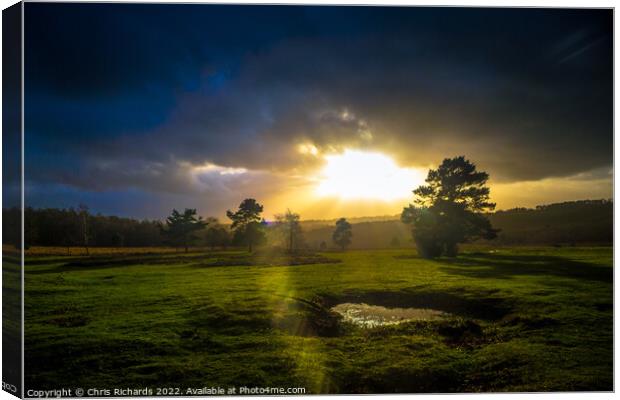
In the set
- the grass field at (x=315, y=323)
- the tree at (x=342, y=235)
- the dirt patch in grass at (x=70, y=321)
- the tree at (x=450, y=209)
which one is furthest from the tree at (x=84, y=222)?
the tree at (x=450, y=209)

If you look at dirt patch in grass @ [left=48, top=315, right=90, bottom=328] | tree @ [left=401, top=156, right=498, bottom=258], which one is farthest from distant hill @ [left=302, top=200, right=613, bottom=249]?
dirt patch in grass @ [left=48, top=315, right=90, bottom=328]

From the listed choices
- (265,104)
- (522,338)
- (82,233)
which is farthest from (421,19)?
(82,233)

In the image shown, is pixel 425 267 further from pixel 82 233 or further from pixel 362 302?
Answer: pixel 82 233

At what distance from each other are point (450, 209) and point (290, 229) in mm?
5550

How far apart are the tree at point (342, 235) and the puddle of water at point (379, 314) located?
7.63 ft

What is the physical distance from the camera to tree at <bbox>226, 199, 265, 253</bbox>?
512 inches

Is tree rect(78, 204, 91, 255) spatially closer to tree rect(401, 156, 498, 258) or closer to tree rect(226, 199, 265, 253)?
tree rect(226, 199, 265, 253)

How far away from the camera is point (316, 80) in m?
12.1

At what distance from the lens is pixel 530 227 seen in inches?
531

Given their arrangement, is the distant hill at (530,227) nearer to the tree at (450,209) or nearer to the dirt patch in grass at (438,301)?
the tree at (450,209)

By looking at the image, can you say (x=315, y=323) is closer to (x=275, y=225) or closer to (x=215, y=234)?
(x=275, y=225)

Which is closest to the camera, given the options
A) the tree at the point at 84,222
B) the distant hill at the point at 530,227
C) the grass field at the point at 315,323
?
the grass field at the point at 315,323

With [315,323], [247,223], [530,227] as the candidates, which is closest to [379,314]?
[315,323]

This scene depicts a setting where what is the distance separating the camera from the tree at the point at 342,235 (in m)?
13.9
